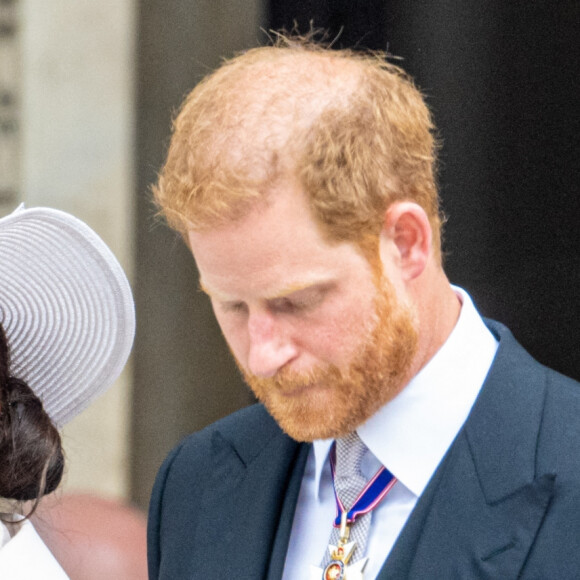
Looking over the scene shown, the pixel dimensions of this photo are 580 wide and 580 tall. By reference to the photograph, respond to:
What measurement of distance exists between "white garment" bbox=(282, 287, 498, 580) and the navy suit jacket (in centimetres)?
5

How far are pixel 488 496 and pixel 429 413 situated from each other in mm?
206

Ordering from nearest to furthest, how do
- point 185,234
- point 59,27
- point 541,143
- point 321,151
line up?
1. point 321,151
2. point 185,234
3. point 541,143
4. point 59,27

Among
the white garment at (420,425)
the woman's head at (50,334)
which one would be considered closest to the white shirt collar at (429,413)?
the white garment at (420,425)

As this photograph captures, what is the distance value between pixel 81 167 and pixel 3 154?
0.38 meters

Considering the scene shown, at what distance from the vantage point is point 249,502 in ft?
7.41

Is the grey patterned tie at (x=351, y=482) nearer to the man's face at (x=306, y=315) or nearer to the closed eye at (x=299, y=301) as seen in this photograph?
the man's face at (x=306, y=315)

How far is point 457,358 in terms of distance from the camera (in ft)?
6.64

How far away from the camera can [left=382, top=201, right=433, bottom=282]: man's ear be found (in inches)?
77.2

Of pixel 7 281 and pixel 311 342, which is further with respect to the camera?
pixel 7 281

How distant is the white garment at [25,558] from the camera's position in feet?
6.97

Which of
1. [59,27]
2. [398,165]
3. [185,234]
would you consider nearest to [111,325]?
[185,234]

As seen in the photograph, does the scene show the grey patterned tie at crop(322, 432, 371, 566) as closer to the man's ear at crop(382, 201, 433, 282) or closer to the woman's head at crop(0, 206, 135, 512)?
the man's ear at crop(382, 201, 433, 282)

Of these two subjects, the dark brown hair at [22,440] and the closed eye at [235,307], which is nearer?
the closed eye at [235,307]

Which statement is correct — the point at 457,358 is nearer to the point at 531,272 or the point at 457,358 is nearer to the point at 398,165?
the point at 398,165
